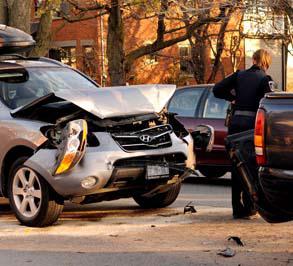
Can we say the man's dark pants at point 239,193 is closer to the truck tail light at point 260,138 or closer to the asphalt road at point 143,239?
the asphalt road at point 143,239

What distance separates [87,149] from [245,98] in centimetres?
190

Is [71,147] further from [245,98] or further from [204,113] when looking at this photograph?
[204,113]

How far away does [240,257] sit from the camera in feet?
19.2

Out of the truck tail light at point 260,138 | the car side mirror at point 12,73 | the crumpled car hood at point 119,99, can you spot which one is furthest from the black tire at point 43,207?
the truck tail light at point 260,138

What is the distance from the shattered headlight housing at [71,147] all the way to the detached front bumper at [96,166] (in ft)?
0.26

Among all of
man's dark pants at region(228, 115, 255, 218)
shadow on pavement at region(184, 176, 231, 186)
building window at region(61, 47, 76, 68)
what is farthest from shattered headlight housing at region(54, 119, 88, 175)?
building window at region(61, 47, 76, 68)

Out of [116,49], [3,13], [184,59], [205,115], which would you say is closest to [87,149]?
[205,115]

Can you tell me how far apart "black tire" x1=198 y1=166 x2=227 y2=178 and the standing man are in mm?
3472

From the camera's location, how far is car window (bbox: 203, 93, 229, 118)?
10531mm

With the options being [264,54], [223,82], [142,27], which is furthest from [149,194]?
[142,27]

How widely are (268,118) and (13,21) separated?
11360 mm

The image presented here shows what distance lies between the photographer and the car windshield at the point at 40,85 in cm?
820

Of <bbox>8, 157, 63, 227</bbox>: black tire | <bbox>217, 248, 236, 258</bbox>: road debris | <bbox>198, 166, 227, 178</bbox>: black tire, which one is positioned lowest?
<bbox>198, 166, 227, 178</bbox>: black tire

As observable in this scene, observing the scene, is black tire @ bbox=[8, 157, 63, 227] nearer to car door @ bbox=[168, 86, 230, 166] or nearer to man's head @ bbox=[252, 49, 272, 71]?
man's head @ bbox=[252, 49, 272, 71]
